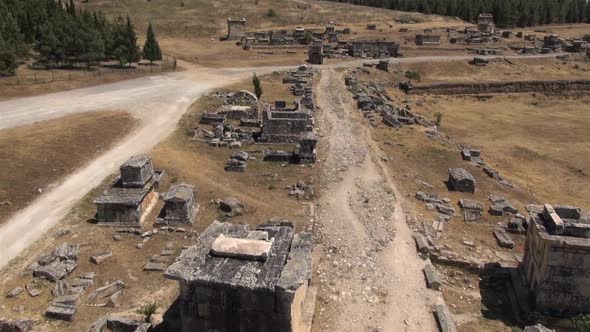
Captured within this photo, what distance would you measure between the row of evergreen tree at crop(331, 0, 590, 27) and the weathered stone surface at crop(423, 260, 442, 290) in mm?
88043

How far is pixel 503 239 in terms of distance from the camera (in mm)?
19281

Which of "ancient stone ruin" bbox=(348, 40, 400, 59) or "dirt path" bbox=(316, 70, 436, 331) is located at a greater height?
"ancient stone ruin" bbox=(348, 40, 400, 59)

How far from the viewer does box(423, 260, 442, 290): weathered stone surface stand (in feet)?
50.8

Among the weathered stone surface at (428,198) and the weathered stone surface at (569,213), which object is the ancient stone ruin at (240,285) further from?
the weathered stone surface at (428,198)

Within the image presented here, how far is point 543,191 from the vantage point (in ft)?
91.8

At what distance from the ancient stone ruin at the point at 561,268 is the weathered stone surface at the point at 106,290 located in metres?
12.5

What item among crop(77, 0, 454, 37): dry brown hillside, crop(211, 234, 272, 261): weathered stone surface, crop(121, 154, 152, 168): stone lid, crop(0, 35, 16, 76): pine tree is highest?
crop(77, 0, 454, 37): dry brown hillside

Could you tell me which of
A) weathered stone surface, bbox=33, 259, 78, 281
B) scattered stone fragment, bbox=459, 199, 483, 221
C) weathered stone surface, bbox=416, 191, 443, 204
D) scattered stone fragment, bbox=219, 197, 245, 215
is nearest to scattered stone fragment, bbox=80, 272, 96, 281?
weathered stone surface, bbox=33, 259, 78, 281

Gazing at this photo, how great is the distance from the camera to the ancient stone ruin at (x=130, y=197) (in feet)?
59.7

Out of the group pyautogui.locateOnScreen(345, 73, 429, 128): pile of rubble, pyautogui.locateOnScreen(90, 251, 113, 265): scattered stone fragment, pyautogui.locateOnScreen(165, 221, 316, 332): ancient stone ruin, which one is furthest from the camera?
pyautogui.locateOnScreen(345, 73, 429, 128): pile of rubble

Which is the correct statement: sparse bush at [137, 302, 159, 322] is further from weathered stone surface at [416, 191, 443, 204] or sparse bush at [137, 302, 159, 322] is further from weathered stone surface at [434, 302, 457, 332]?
weathered stone surface at [416, 191, 443, 204]

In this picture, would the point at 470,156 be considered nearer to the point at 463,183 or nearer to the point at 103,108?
the point at 463,183

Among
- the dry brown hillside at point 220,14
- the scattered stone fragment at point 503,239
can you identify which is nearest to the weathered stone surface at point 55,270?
the scattered stone fragment at point 503,239

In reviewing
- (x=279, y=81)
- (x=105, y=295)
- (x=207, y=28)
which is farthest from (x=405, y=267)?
(x=207, y=28)
